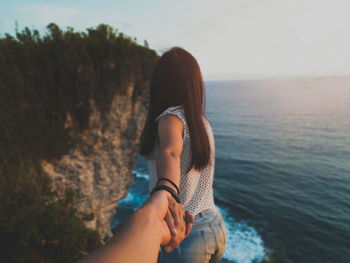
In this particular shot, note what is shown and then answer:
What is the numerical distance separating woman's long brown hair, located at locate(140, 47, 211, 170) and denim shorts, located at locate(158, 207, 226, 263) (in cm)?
49

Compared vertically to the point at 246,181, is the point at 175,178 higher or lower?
higher

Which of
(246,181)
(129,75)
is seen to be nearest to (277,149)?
(246,181)

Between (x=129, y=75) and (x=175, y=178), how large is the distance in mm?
10435

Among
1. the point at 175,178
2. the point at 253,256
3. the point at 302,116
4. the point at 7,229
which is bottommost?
the point at 253,256

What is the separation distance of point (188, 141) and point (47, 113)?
9049 mm

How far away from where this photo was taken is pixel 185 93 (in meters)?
1.75

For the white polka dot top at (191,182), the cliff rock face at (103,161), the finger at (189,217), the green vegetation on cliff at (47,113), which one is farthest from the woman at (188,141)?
the cliff rock face at (103,161)

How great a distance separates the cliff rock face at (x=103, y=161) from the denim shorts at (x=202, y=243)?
929 centimetres

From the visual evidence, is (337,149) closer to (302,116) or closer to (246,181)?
(246,181)

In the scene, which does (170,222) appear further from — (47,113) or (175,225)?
(47,113)

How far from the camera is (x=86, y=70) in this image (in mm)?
9156

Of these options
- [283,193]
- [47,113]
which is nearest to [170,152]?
[47,113]

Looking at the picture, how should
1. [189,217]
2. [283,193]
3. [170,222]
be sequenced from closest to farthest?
1. [170,222]
2. [189,217]
3. [283,193]

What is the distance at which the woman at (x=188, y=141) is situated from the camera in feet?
5.16
